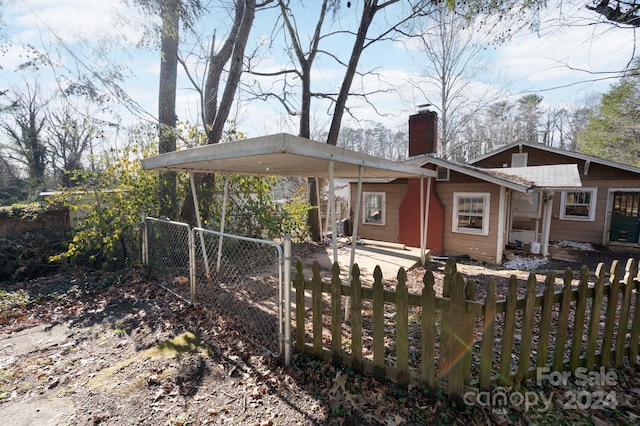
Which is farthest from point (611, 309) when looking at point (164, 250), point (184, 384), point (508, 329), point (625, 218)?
point (625, 218)

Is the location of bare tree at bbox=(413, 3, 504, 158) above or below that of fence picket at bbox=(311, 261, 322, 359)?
above

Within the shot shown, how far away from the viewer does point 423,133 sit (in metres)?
10.3

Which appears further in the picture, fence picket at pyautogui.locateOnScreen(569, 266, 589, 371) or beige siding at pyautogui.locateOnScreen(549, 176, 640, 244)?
beige siding at pyautogui.locateOnScreen(549, 176, 640, 244)

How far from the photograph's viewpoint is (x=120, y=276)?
216 inches

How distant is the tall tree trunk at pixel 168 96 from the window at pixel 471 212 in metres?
7.88

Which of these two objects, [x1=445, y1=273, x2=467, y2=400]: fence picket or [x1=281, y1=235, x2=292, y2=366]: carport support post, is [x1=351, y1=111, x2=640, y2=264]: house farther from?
[x1=281, y1=235, x2=292, y2=366]: carport support post

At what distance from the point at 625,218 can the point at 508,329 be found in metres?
13.1

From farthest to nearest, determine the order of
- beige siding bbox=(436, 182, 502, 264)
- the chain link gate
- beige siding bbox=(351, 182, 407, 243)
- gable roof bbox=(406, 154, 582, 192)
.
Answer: beige siding bbox=(351, 182, 407, 243) → beige siding bbox=(436, 182, 502, 264) → gable roof bbox=(406, 154, 582, 192) → the chain link gate

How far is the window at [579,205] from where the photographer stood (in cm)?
1116

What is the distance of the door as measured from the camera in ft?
34.9

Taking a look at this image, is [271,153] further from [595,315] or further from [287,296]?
[595,315]

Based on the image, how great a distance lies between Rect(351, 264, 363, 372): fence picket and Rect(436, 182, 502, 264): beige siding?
23.7 feet

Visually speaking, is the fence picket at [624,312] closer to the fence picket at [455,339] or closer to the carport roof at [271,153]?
the fence picket at [455,339]

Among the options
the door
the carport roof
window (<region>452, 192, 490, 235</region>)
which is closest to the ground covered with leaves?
the carport roof
